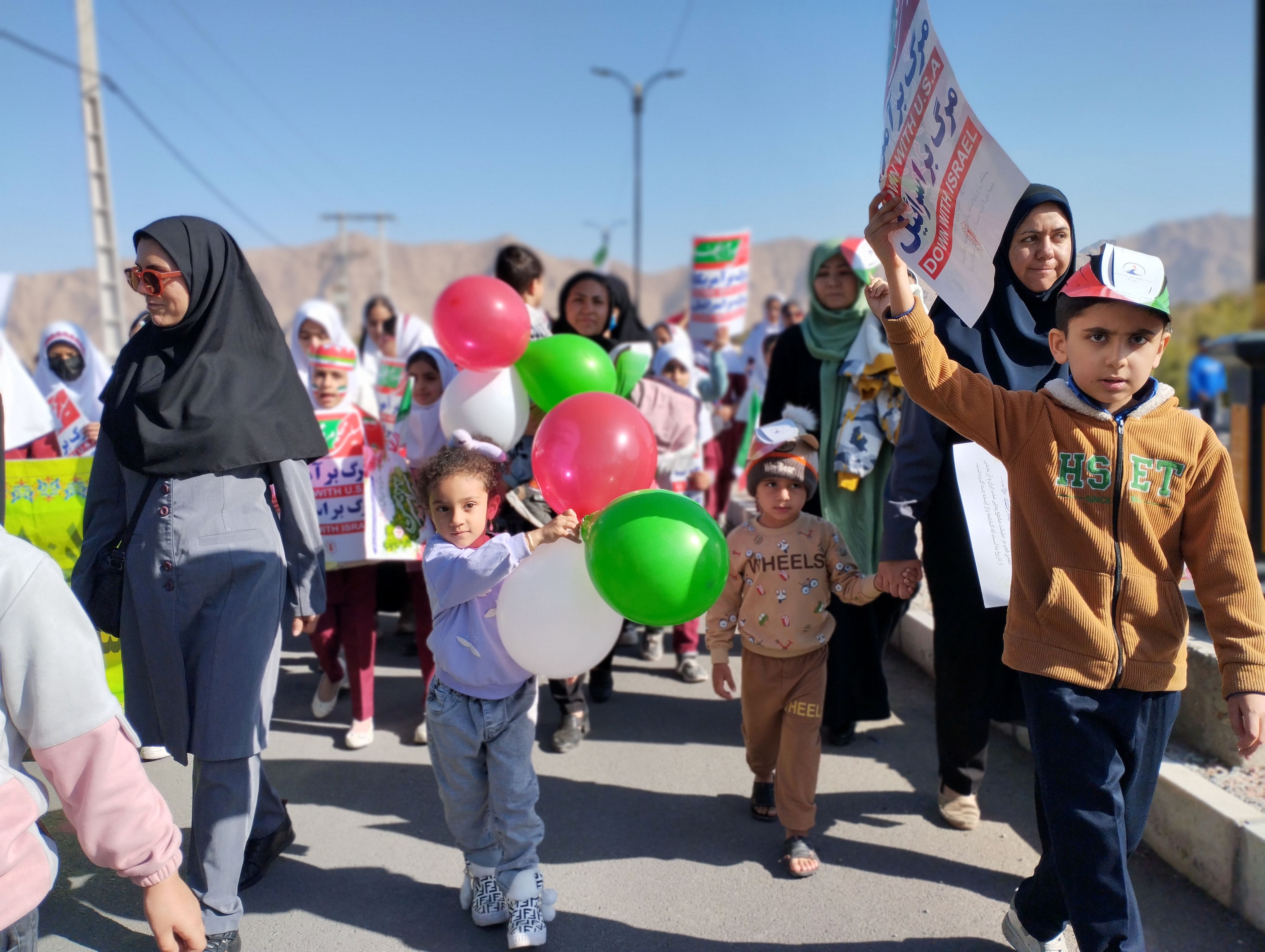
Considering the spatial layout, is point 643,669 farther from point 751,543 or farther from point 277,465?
point 277,465

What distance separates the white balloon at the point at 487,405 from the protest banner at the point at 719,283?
5868 mm

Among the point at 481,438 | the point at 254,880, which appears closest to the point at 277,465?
the point at 481,438

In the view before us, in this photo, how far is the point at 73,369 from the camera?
6.05m

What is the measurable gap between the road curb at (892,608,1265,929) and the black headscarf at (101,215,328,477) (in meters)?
2.95

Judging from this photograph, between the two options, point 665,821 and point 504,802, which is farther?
point 665,821

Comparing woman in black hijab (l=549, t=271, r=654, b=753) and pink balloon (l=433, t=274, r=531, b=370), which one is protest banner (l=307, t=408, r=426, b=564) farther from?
woman in black hijab (l=549, t=271, r=654, b=753)

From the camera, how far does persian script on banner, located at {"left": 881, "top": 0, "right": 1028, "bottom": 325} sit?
1.92 m

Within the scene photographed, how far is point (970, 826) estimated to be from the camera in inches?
135

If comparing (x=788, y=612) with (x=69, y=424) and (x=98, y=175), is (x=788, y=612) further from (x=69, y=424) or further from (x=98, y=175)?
(x=98, y=175)

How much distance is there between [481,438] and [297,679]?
2.39 meters

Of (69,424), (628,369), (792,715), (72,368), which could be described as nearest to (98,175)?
(72,368)

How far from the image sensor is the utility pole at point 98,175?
14.5 metres

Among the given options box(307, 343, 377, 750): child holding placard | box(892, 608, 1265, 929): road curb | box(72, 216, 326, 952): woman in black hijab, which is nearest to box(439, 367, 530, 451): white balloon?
box(307, 343, 377, 750): child holding placard

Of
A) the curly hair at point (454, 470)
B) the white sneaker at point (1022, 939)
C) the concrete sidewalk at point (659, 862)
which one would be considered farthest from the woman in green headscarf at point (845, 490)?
the curly hair at point (454, 470)
